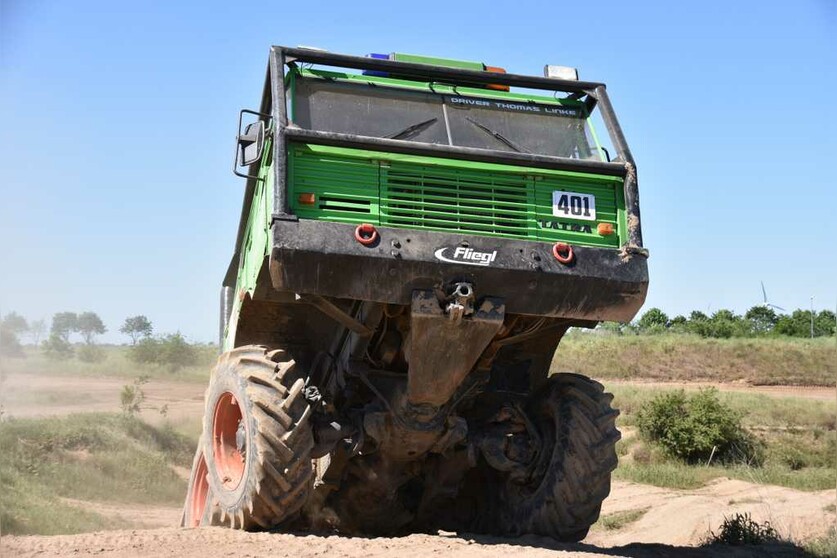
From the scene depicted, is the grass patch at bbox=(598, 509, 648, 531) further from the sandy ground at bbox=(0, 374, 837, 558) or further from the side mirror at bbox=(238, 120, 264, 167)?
the side mirror at bbox=(238, 120, 264, 167)

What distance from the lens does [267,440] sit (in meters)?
6.75

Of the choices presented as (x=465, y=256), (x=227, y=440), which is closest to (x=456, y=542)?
(x=465, y=256)

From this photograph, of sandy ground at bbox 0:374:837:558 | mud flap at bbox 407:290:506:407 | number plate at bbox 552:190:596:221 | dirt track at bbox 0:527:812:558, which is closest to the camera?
dirt track at bbox 0:527:812:558

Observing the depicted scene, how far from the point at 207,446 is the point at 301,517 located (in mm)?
895

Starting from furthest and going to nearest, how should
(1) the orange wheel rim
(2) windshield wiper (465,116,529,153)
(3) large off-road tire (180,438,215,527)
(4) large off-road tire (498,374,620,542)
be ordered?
(3) large off-road tire (180,438,215,527) → (1) the orange wheel rim → (4) large off-road tire (498,374,620,542) → (2) windshield wiper (465,116,529,153)

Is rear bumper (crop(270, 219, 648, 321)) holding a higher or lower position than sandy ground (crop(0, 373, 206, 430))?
higher

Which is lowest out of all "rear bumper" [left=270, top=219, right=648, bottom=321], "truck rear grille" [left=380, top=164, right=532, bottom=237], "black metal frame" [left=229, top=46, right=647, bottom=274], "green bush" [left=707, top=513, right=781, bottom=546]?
"green bush" [left=707, top=513, right=781, bottom=546]

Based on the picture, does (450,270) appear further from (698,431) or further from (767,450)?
(767,450)

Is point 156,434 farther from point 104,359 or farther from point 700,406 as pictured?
point 104,359

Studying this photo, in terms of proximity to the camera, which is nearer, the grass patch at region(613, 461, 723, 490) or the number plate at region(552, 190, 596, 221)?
the number plate at region(552, 190, 596, 221)

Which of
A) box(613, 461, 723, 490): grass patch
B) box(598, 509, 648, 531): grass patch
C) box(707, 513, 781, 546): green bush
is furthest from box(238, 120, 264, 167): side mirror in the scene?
box(613, 461, 723, 490): grass patch

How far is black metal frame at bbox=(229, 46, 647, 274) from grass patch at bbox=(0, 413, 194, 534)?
605cm

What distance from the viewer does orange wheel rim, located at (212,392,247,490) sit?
25.3ft

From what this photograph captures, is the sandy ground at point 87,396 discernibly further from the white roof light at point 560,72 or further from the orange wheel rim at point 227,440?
the white roof light at point 560,72
